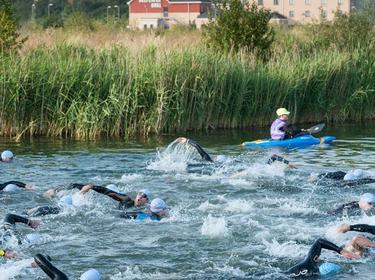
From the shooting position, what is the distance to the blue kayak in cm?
2225

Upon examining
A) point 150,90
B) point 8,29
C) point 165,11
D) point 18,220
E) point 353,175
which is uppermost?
point 165,11

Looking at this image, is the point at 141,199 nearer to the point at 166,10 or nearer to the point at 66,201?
the point at 66,201

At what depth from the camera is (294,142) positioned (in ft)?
74.1

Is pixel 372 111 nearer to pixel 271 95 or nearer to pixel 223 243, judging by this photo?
pixel 271 95

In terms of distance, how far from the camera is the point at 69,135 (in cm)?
2338

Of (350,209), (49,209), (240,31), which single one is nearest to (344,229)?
(350,209)

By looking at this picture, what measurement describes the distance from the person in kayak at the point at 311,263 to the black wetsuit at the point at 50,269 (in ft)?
10.0

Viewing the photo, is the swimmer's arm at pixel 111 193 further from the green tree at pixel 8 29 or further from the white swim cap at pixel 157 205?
the green tree at pixel 8 29

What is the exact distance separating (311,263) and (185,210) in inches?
159

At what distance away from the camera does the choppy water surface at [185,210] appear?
1188 cm

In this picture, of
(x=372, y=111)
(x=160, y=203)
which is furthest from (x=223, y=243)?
(x=372, y=111)

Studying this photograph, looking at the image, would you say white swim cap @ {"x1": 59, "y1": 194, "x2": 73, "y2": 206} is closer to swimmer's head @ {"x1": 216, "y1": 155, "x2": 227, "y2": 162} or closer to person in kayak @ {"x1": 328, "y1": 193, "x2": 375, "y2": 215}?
person in kayak @ {"x1": 328, "y1": 193, "x2": 375, "y2": 215}

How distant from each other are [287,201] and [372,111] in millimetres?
13736

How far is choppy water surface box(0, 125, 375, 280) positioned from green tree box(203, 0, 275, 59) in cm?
705
